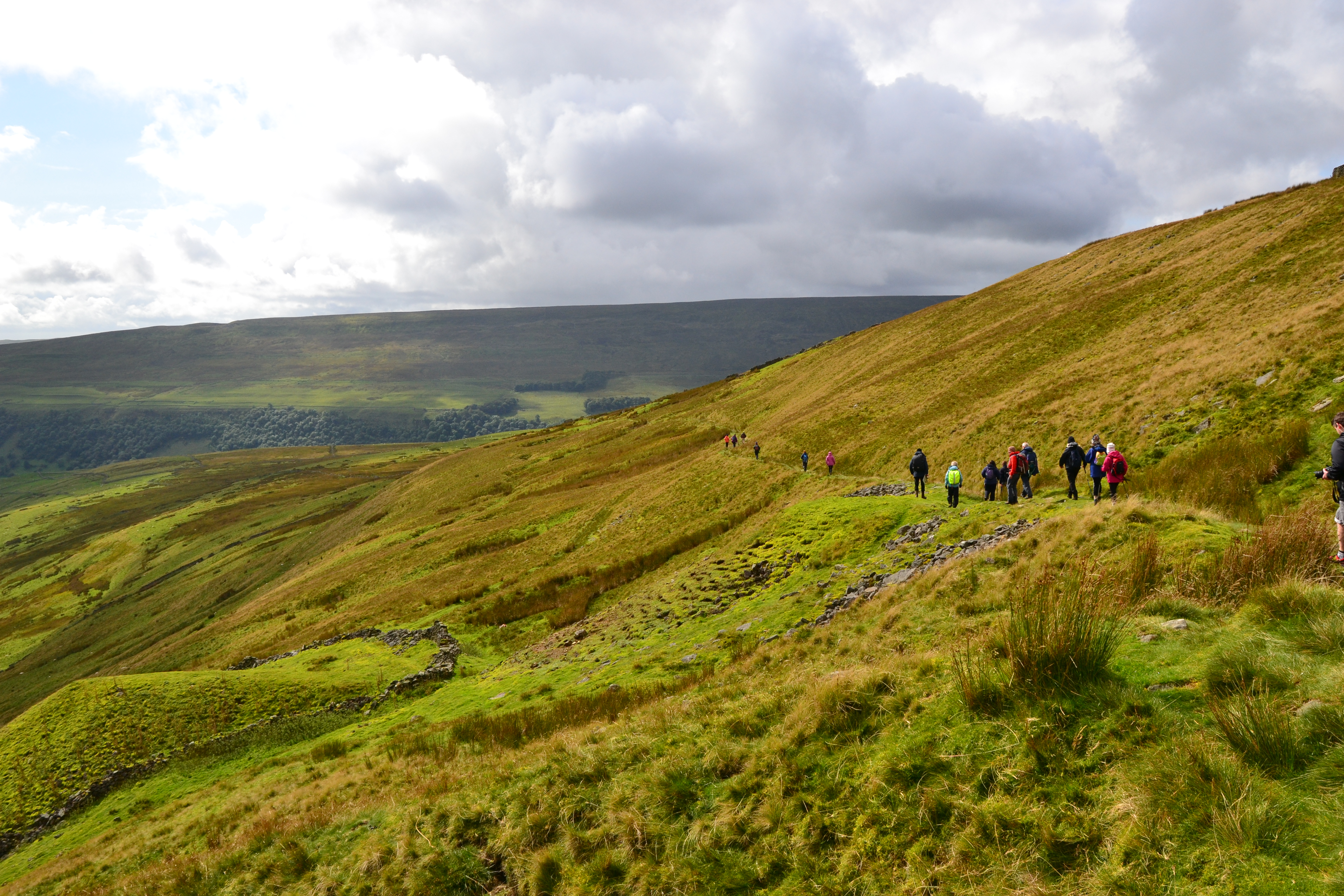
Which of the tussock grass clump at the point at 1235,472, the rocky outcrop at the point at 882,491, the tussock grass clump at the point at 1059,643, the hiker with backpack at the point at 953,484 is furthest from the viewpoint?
the rocky outcrop at the point at 882,491

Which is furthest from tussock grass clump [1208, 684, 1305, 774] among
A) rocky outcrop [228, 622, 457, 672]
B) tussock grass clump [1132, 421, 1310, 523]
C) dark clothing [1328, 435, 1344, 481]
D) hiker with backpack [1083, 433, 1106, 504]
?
rocky outcrop [228, 622, 457, 672]

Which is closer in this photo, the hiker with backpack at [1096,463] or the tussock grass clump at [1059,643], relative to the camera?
the tussock grass clump at [1059,643]

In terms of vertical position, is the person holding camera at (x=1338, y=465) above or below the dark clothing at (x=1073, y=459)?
above

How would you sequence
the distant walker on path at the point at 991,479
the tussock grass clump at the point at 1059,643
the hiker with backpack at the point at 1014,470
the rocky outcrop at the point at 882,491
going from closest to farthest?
the tussock grass clump at the point at 1059,643 → the hiker with backpack at the point at 1014,470 → the distant walker on path at the point at 991,479 → the rocky outcrop at the point at 882,491

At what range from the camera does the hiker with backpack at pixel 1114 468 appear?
67.2 feet

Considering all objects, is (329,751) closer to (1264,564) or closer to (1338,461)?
(1264,564)

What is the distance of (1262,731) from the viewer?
618 centimetres

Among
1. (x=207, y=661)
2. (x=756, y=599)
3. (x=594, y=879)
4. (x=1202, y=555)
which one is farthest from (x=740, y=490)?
(x=207, y=661)

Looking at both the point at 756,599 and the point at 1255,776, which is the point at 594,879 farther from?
the point at 756,599

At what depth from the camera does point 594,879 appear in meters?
8.39

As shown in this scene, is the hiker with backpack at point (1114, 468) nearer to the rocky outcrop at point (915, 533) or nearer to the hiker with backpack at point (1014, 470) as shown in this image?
the hiker with backpack at point (1014, 470)

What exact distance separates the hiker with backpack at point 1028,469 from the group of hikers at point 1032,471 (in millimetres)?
26

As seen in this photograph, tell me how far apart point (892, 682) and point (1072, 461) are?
736 inches

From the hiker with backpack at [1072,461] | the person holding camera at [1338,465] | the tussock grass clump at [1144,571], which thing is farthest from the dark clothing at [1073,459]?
the tussock grass clump at [1144,571]
